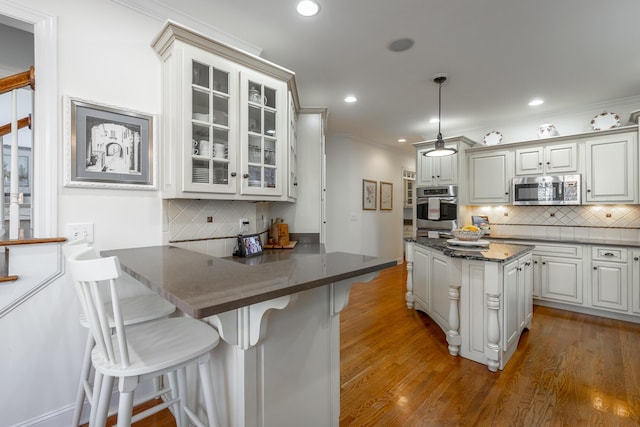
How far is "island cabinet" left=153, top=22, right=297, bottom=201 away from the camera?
5.67 feet

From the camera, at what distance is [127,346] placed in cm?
101

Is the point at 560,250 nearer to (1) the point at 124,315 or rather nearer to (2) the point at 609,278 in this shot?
(2) the point at 609,278

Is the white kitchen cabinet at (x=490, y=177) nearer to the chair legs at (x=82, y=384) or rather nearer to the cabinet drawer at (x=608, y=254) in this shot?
the cabinet drawer at (x=608, y=254)

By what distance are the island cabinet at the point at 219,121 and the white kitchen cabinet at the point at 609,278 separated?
362 cm

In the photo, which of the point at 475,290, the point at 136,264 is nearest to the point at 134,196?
the point at 136,264

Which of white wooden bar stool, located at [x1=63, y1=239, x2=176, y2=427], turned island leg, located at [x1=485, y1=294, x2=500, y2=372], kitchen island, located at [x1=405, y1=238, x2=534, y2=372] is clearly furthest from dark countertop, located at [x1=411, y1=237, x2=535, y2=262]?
white wooden bar stool, located at [x1=63, y1=239, x2=176, y2=427]

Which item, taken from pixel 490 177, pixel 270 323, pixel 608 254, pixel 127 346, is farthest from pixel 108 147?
pixel 608 254

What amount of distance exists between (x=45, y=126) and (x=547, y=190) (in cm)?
493

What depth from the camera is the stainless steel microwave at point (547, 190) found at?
3627 mm

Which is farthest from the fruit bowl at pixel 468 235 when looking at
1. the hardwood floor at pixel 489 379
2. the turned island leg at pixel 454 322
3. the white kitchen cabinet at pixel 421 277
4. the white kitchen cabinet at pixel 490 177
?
the white kitchen cabinet at pixel 490 177

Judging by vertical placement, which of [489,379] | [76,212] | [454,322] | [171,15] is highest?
[171,15]

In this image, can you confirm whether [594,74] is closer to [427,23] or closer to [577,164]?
[577,164]

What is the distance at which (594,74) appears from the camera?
9.52ft

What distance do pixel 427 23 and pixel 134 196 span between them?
7.68 feet
